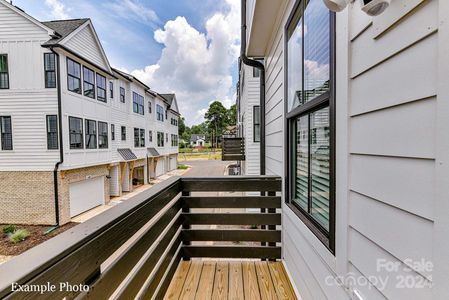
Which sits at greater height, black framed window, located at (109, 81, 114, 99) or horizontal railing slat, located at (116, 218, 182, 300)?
black framed window, located at (109, 81, 114, 99)

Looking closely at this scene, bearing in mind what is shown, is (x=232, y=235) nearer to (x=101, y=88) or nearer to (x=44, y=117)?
(x=44, y=117)

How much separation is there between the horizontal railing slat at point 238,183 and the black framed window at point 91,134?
344 inches

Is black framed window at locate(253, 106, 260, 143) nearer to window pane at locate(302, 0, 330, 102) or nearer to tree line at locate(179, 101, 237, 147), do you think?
window pane at locate(302, 0, 330, 102)

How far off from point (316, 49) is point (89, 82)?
34.4 feet

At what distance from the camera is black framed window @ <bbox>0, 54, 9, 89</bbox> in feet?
Answer: 26.5

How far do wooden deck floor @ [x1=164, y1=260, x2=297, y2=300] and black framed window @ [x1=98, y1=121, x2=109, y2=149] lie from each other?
9.64 m

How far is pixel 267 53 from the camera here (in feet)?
10.8

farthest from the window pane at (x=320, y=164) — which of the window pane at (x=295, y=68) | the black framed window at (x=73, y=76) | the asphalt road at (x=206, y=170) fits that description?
the asphalt road at (x=206, y=170)

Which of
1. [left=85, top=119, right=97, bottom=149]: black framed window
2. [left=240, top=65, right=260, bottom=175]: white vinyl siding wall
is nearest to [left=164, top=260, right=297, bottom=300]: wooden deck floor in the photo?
[left=240, top=65, right=260, bottom=175]: white vinyl siding wall

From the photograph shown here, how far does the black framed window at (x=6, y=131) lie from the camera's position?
819 centimetres

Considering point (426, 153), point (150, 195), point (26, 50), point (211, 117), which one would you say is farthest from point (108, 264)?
point (211, 117)

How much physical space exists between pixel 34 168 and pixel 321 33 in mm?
10169

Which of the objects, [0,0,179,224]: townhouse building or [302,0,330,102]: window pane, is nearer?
[302,0,330,102]: window pane

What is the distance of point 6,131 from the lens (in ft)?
27.0
